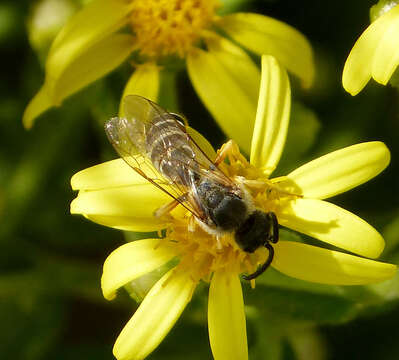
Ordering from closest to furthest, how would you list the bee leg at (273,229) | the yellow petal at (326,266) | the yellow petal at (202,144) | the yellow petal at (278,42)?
the yellow petal at (326,266), the bee leg at (273,229), the yellow petal at (202,144), the yellow petal at (278,42)

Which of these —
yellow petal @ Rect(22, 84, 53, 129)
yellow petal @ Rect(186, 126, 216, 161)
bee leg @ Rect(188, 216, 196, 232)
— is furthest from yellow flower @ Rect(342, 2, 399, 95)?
yellow petal @ Rect(22, 84, 53, 129)

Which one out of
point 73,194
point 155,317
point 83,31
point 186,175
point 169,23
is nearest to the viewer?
point 155,317

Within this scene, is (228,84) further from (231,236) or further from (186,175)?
(231,236)

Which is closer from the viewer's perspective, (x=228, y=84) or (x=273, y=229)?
(x=273, y=229)

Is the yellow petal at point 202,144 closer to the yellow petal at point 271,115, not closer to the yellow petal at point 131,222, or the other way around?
the yellow petal at point 271,115

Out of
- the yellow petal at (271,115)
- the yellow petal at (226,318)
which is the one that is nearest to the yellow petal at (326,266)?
the yellow petal at (226,318)

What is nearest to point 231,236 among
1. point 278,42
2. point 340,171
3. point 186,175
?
point 186,175

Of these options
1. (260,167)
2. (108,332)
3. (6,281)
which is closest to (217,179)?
(260,167)
